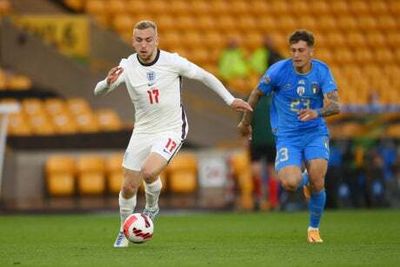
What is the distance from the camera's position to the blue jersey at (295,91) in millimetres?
11781

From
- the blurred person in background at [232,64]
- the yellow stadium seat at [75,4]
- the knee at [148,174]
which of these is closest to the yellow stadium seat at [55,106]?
the blurred person in background at [232,64]

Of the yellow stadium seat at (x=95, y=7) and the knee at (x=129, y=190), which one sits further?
the yellow stadium seat at (x=95, y=7)

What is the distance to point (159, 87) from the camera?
1130 cm

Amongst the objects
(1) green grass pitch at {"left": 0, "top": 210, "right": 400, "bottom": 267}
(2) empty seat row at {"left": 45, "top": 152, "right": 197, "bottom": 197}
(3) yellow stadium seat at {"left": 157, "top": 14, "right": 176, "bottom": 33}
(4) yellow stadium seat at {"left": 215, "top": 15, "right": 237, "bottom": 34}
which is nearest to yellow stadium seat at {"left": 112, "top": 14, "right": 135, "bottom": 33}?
(3) yellow stadium seat at {"left": 157, "top": 14, "right": 176, "bottom": 33}

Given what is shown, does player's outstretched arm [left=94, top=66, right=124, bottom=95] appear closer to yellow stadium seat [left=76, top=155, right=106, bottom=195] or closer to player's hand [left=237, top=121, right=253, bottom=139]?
player's hand [left=237, top=121, right=253, bottom=139]

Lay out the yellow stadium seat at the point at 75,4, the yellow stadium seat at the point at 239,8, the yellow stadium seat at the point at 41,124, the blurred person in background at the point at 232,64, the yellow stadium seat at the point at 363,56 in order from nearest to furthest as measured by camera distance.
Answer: the yellow stadium seat at the point at 41,124 → the blurred person in background at the point at 232,64 → the yellow stadium seat at the point at 75,4 → the yellow stadium seat at the point at 363,56 → the yellow stadium seat at the point at 239,8

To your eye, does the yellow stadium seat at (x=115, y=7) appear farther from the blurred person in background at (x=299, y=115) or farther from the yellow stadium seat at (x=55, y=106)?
the blurred person in background at (x=299, y=115)

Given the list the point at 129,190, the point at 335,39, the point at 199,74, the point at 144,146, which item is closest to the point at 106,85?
the point at 144,146

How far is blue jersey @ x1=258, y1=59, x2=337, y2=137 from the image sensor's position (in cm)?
1178

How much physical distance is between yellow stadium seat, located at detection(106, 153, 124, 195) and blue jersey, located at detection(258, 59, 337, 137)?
862cm

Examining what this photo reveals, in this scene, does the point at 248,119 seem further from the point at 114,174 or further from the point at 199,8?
the point at 199,8

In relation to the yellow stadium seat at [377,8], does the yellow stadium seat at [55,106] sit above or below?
below

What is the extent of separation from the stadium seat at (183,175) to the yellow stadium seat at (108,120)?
1.25 meters

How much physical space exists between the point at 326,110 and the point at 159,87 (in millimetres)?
1642
